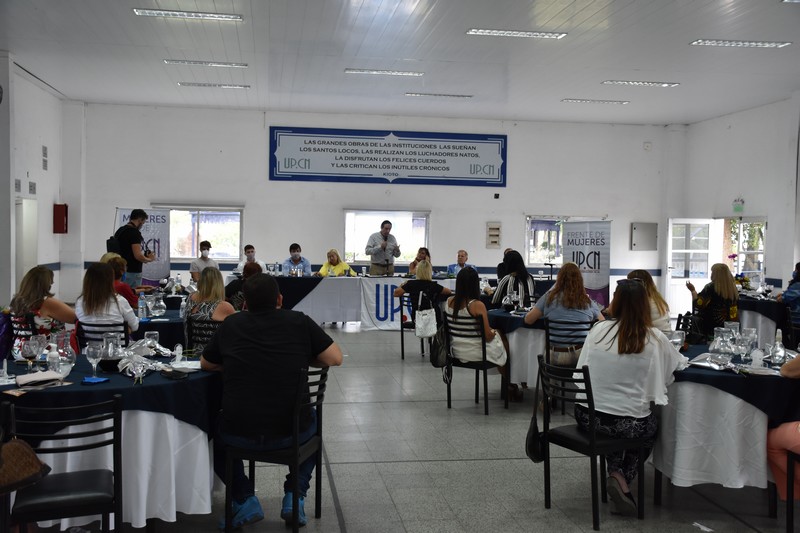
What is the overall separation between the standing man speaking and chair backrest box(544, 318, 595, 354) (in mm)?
6804

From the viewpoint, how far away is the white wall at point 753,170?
12.0m

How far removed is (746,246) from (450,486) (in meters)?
11.0

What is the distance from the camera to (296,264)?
482 inches

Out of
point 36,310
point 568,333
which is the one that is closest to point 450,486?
point 568,333

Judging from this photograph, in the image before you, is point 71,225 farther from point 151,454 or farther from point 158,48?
point 151,454

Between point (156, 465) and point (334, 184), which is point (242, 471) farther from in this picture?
point (334, 184)

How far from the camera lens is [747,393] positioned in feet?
13.5

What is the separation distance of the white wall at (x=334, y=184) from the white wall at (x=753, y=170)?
0.90 meters

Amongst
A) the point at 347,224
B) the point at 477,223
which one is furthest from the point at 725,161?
the point at 347,224

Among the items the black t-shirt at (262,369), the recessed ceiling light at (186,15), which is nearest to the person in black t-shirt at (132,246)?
the recessed ceiling light at (186,15)

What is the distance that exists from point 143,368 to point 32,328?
1684 mm

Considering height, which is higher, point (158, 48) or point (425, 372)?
point (158, 48)

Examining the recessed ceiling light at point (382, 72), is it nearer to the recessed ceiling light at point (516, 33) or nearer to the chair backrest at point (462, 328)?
the recessed ceiling light at point (516, 33)

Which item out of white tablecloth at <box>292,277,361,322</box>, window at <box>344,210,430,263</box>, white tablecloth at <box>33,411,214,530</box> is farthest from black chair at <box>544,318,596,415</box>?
window at <box>344,210,430,263</box>
